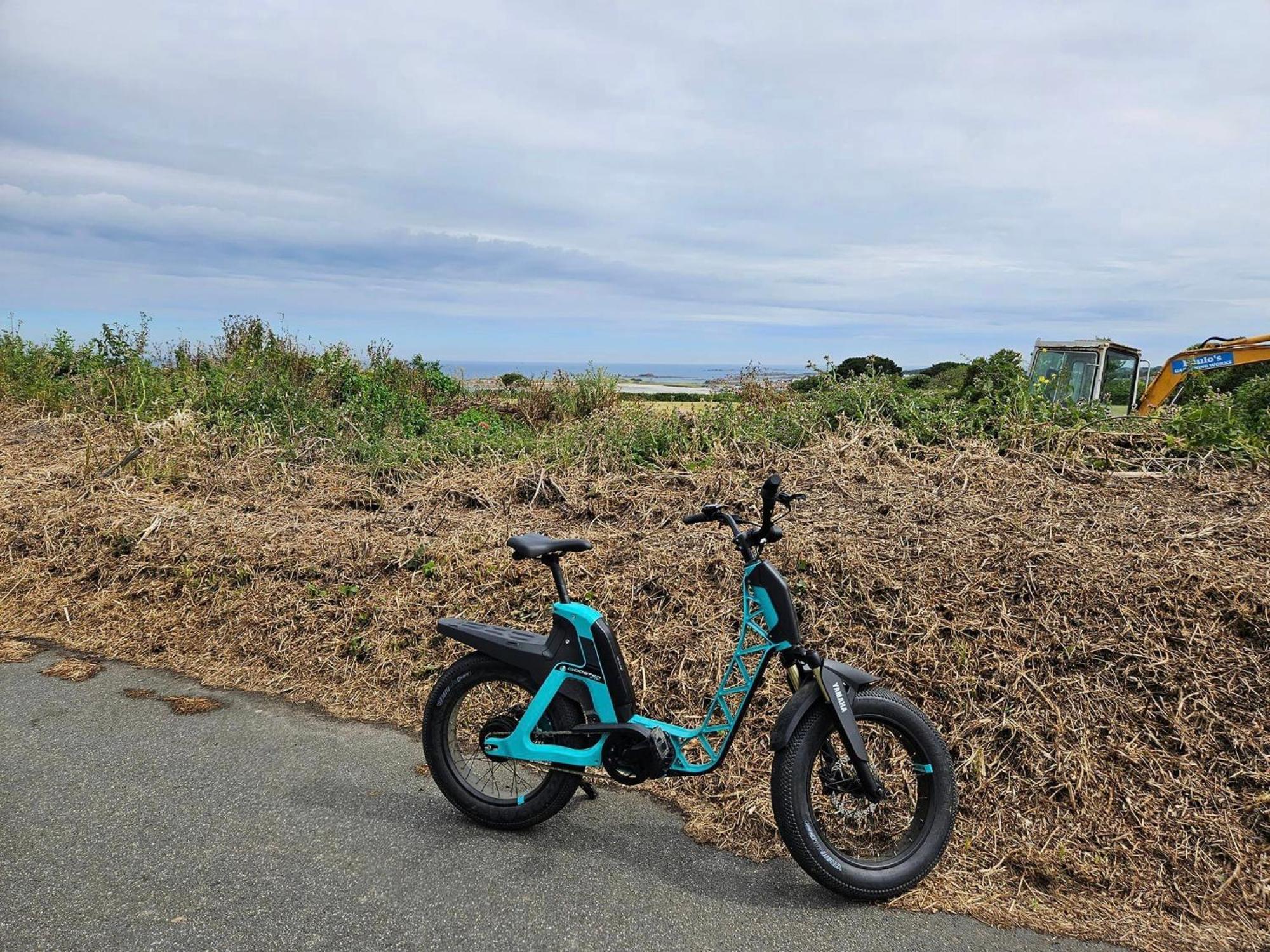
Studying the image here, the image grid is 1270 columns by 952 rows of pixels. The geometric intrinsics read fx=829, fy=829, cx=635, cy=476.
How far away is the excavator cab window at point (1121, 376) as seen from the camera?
12.9m

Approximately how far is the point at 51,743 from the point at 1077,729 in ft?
15.9

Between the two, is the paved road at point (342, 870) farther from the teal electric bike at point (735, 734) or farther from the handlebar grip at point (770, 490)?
the handlebar grip at point (770, 490)

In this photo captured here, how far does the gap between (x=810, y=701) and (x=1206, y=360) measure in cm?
1321

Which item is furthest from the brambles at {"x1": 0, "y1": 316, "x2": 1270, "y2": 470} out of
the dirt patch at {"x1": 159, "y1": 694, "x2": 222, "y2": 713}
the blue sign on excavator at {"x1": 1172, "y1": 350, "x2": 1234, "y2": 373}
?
the blue sign on excavator at {"x1": 1172, "y1": 350, "x2": 1234, "y2": 373}

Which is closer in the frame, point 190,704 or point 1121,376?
point 190,704

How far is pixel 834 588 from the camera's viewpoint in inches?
176

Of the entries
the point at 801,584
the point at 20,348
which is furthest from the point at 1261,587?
the point at 20,348

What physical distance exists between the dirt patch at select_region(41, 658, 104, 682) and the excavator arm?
12797 mm

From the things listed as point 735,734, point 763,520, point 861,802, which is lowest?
point 861,802

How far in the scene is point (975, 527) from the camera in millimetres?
4797

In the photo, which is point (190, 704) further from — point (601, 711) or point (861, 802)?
point (861, 802)

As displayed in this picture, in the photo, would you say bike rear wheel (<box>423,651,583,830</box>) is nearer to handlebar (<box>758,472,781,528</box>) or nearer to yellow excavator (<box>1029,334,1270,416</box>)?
handlebar (<box>758,472,781,528</box>)

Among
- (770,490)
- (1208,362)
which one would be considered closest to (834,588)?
(770,490)

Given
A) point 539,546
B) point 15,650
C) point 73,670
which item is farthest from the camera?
point 15,650
